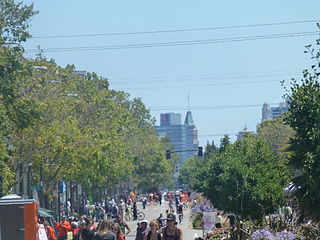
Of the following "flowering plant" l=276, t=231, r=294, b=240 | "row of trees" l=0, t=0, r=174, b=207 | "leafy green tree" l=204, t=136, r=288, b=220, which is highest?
"row of trees" l=0, t=0, r=174, b=207

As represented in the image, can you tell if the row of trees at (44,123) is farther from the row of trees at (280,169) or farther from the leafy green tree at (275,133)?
the leafy green tree at (275,133)

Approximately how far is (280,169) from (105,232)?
784 inches

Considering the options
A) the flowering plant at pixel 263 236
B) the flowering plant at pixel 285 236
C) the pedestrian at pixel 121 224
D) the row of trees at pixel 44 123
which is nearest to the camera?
the flowering plant at pixel 285 236

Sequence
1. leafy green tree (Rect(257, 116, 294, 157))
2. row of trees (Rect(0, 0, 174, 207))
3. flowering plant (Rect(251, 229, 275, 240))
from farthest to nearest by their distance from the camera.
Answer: leafy green tree (Rect(257, 116, 294, 157)) → row of trees (Rect(0, 0, 174, 207)) → flowering plant (Rect(251, 229, 275, 240))

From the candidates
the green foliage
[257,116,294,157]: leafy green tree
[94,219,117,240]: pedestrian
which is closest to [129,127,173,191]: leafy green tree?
[257,116,294,157]: leafy green tree

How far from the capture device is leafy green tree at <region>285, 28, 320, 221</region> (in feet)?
60.6

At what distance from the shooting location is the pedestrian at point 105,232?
19377 mm

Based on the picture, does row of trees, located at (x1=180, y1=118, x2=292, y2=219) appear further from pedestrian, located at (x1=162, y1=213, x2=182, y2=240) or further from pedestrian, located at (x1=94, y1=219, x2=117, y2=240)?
pedestrian, located at (x1=94, y1=219, x2=117, y2=240)

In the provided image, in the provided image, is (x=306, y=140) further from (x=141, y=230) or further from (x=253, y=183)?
(x=253, y=183)

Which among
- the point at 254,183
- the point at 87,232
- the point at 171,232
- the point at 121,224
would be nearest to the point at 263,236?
the point at 87,232

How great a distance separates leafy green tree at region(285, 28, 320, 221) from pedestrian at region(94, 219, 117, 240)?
3.88 meters

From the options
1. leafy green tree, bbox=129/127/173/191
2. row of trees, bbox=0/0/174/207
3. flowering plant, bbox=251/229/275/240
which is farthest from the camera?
leafy green tree, bbox=129/127/173/191

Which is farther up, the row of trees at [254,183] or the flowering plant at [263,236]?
the row of trees at [254,183]

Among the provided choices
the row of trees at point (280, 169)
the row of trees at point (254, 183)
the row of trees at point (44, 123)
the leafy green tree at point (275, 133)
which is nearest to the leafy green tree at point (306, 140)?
the row of trees at point (280, 169)
